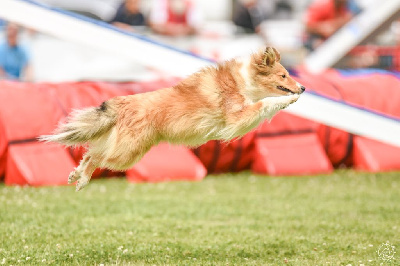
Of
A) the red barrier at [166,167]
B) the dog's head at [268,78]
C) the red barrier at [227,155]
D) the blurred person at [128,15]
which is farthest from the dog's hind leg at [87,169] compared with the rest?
the blurred person at [128,15]

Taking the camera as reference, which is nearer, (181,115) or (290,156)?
(181,115)

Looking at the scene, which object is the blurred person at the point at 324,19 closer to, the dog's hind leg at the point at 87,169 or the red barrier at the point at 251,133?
the red barrier at the point at 251,133

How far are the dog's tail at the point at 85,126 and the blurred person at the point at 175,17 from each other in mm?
10100

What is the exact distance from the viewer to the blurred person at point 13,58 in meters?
13.7

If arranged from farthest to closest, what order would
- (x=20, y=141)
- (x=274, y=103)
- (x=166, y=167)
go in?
(x=166, y=167)
(x=20, y=141)
(x=274, y=103)

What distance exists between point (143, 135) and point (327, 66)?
997cm

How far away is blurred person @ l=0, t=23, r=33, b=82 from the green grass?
15.3 ft

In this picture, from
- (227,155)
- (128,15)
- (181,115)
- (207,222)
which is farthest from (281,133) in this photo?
(181,115)

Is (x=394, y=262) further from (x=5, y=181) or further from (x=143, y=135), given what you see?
(x=5, y=181)

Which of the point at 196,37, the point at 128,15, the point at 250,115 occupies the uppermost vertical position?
the point at 250,115

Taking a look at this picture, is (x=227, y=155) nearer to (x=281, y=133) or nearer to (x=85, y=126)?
(x=281, y=133)

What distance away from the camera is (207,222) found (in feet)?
25.1

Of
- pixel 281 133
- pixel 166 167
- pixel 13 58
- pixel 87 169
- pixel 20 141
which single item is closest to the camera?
pixel 87 169

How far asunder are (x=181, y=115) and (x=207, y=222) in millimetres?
2239
